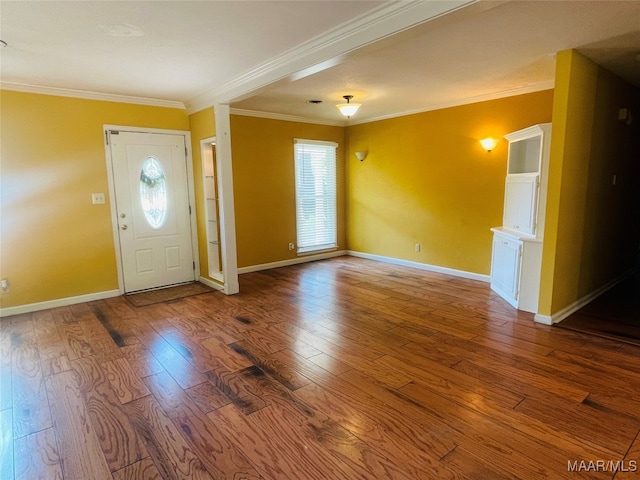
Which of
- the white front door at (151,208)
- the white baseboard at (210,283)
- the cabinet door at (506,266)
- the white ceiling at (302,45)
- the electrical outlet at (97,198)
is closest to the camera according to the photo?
the white ceiling at (302,45)

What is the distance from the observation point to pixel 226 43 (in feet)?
9.60

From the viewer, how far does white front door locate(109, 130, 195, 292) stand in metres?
4.73

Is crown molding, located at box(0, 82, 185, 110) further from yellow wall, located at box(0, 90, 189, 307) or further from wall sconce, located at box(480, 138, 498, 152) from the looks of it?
wall sconce, located at box(480, 138, 498, 152)

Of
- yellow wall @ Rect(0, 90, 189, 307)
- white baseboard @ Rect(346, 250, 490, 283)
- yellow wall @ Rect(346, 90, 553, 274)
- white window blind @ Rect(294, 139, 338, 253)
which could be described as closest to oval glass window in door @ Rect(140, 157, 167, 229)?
Result: yellow wall @ Rect(0, 90, 189, 307)

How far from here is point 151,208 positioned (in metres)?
4.99

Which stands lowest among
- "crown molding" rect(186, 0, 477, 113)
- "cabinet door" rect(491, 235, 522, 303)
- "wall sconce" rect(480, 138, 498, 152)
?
"cabinet door" rect(491, 235, 522, 303)

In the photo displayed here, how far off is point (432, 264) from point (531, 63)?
10.4 ft

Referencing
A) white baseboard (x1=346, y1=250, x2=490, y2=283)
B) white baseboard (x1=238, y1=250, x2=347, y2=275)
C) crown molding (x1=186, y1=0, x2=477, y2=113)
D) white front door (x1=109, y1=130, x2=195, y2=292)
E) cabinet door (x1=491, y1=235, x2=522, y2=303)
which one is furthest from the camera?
white baseboard (x1=238, y1=250, x2=347, y2=275)

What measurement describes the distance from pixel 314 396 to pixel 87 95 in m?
4.44

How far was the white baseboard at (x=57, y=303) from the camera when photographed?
4.11 meters

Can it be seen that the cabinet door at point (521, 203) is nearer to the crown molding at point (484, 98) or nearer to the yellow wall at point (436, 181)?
the yellow wall at point (436, 181)

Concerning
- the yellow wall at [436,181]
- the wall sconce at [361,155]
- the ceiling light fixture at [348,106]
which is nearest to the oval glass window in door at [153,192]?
the ceiling light fixture at [348,106]

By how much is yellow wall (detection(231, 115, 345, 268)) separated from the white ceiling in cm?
120

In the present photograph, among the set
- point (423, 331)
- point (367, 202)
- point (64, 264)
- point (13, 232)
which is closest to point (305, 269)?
point (367, 202)
